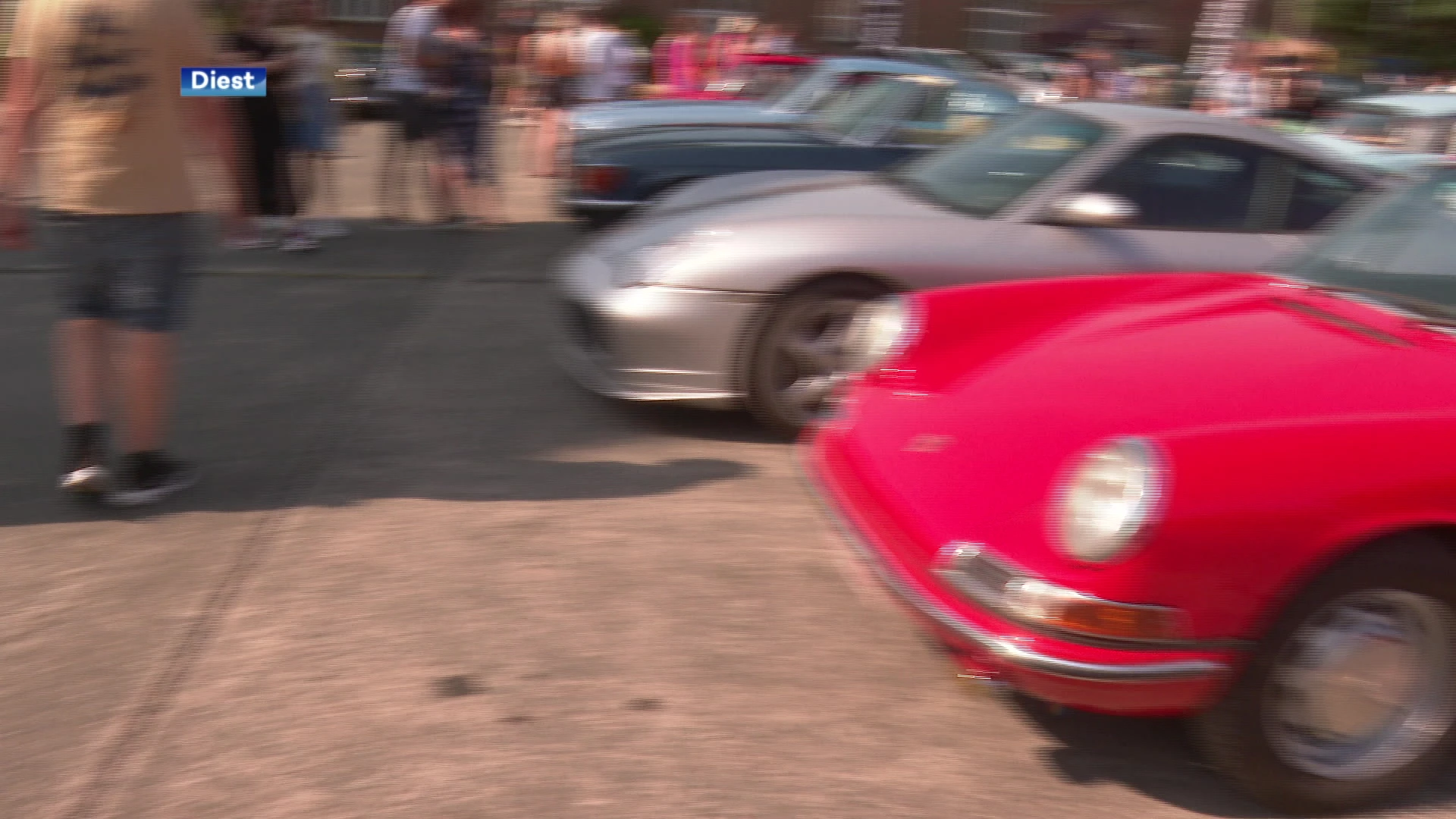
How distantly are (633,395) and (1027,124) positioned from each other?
1.93 metres

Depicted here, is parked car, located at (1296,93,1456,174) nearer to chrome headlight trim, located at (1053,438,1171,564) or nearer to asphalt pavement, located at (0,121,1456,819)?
asphalt pavement, located at (0,121,1456,819)

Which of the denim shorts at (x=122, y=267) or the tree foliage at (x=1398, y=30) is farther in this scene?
the tree foliage at (x=1398, y=30)

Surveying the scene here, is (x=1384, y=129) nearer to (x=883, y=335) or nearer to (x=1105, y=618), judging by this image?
(x=883, y=335)

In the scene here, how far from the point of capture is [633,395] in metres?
5.15

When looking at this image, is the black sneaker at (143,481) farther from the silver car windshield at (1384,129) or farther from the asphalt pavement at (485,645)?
the silver car windshield at (1384,129)

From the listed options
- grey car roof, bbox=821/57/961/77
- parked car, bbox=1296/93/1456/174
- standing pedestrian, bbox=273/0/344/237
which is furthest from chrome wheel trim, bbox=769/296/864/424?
parked car, bbox=1296/93/1456/174

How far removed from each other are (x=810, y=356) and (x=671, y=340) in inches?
19.4

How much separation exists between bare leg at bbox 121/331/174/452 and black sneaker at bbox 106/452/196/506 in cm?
3

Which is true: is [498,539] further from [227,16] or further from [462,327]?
[227,16]

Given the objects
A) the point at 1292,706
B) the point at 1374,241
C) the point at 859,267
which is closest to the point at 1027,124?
the point at 859,267

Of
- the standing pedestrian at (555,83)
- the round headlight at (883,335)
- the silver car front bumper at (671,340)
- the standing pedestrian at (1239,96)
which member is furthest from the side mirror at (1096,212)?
the standing pedestrian at (1239,96)

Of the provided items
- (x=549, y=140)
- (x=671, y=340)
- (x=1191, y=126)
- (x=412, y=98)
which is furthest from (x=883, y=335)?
(x=549, y=140)

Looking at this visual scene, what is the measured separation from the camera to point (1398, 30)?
2675cm

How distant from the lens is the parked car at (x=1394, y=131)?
1004 centimetres
